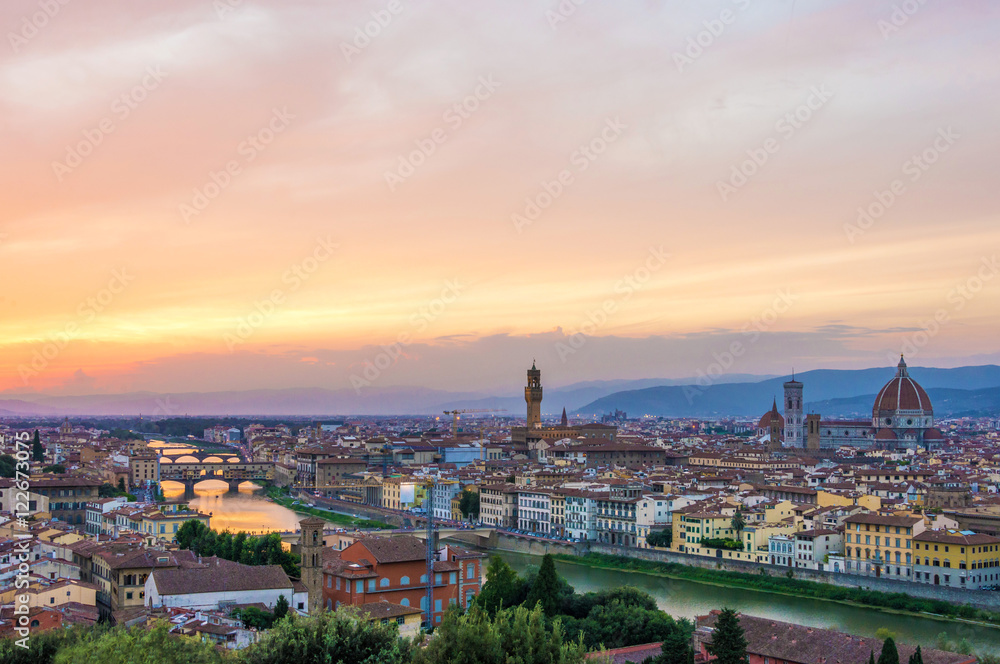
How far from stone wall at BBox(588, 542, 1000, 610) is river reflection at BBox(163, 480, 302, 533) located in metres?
9.89

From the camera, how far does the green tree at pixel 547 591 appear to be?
15.4 m

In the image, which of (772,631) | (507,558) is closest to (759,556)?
(507,558)

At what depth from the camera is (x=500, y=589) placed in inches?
629

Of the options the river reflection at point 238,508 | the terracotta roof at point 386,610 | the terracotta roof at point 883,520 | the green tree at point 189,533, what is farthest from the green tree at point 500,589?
the river reflection at point 238,508

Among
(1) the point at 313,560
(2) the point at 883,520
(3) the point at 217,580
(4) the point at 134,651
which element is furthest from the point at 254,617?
(2) the point at 883,520

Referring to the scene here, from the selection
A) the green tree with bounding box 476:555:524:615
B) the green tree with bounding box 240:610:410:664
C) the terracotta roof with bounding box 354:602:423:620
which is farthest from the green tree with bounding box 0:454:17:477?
the green tree with bounding box 240:610:410:664

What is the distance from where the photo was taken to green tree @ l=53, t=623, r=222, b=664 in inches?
298

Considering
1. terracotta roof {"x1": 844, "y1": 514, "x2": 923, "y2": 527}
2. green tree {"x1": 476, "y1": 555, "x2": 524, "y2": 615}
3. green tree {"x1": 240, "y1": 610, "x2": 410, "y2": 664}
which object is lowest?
green tree {"x1": 476, "y1": 555, "x2": 524, "y2": 615}

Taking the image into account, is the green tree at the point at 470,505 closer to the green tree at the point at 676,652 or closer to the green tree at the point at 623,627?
the green tree at the point at 623,627

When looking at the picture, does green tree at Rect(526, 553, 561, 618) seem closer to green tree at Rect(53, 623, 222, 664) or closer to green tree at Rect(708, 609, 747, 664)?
A: green tree at Rect(708, 609, 747, 664)

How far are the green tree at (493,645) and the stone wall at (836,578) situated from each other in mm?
12032

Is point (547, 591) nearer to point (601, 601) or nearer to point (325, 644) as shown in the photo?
point (601, 601)

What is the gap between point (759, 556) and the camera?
72.2 feet

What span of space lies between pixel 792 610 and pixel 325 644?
492 inches
